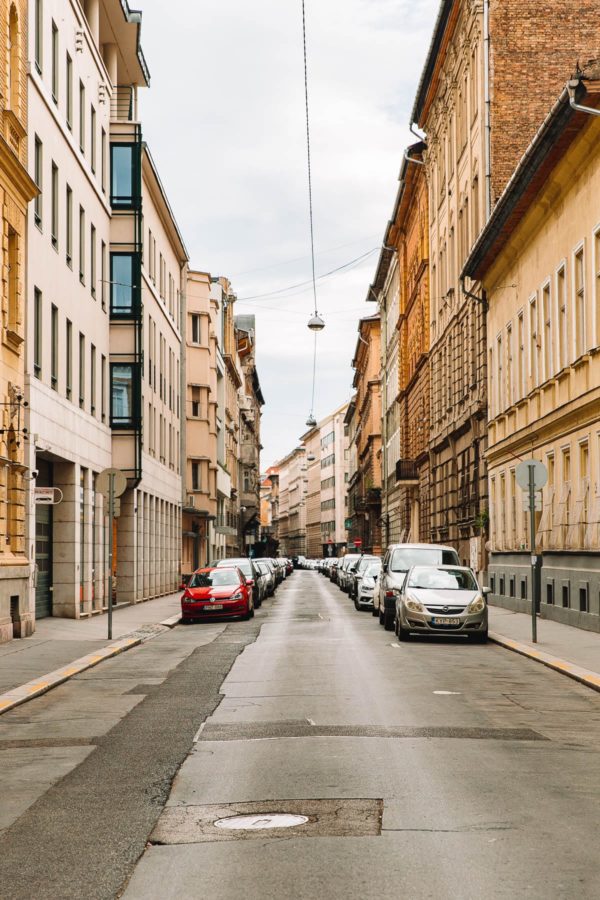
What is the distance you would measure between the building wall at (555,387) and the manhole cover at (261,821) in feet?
52.0

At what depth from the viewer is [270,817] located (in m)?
7.42

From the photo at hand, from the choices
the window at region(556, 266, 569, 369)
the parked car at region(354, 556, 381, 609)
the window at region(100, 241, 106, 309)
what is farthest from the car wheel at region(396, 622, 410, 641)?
the window at region(100, 241, 106, 309)

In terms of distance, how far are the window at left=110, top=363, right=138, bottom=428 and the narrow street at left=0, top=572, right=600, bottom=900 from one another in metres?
21.4

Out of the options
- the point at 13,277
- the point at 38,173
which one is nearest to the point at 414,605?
the point at 13,277

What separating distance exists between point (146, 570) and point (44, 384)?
18.1 metres

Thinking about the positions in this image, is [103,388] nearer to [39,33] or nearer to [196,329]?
[39,33]

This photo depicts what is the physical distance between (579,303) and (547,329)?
3.35 m

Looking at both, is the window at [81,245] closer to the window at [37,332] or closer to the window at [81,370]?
the window at [81,370]

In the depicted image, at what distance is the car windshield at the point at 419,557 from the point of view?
2902 cm

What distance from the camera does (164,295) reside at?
5181 centimetres

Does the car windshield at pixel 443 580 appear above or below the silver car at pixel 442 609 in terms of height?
above

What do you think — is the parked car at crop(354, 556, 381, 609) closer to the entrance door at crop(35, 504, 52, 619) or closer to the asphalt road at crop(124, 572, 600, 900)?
the entrance door at crop(35, 504, 52, 619)

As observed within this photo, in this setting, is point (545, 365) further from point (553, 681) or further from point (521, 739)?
point (521, 739)

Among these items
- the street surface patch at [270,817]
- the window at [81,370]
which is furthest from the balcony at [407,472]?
the street surface patch at [270,817]
